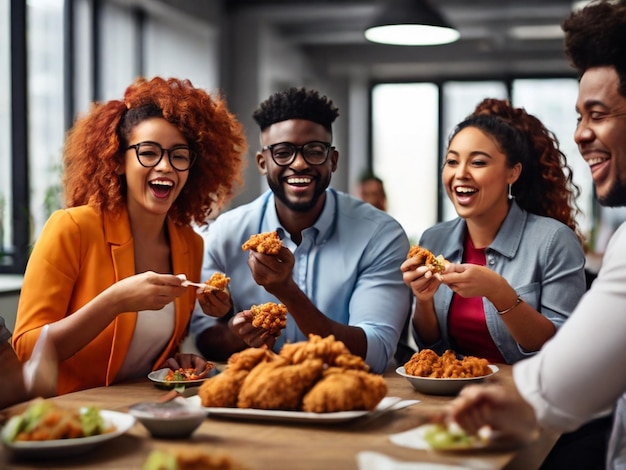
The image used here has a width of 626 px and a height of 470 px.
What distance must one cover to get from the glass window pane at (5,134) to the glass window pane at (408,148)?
6.30 metres

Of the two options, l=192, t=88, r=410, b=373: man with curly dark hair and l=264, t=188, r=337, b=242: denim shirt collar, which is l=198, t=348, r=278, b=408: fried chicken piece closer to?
l=192, t=88, r=410, b=373: man with curly dark hair

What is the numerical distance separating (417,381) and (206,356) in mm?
Result: 953

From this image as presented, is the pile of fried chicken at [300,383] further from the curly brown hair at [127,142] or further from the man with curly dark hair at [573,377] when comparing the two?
the curly brown hair at [127,142]

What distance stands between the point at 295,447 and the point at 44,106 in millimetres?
4688

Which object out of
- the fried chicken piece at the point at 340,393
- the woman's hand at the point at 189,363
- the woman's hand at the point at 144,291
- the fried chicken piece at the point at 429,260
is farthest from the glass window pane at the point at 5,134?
the fried chicken piece at the point at 340,393

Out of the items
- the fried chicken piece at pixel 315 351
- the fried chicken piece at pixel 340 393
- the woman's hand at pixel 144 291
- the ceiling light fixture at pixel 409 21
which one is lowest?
the fried chicken piece at pixel 340 393

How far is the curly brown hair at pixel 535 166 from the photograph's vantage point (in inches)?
115

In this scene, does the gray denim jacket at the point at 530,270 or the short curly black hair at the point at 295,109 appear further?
the short curly black hair at the point at 295,109

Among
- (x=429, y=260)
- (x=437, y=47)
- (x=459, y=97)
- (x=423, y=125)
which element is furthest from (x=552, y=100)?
(x=429, y=260)

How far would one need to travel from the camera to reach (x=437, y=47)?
9719 millimetres

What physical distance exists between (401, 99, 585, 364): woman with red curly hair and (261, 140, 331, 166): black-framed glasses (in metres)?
0.45

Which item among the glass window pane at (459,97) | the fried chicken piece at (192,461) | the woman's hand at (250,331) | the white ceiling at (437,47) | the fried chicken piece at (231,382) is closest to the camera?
the fried chicken piece at (192,461)

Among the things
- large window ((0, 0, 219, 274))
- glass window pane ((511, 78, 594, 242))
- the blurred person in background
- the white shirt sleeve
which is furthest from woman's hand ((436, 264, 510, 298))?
glass window pane ((511, 78, 594, 242))

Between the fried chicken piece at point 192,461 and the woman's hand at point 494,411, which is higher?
the woman's hand at point 494,411
